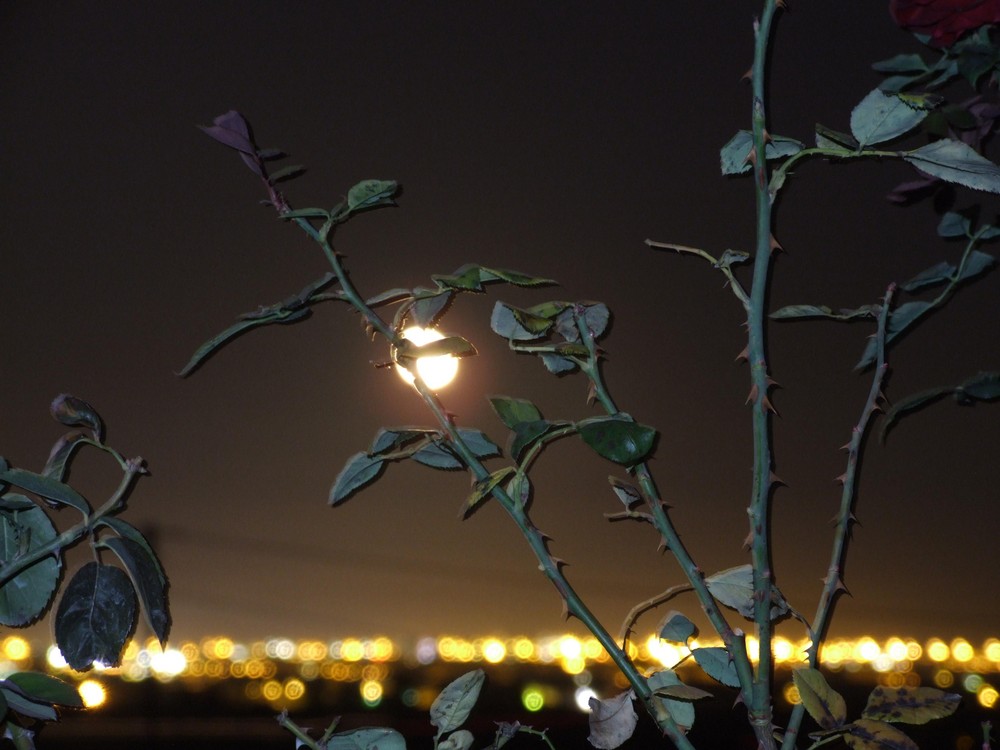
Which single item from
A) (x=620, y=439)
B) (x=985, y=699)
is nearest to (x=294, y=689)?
(x=985, y=699)

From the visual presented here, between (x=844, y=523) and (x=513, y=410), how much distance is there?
35 centimetres

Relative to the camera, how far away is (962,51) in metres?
1.02

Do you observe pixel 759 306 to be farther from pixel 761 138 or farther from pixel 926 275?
pixel 926 275

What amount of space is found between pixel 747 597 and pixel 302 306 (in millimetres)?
551

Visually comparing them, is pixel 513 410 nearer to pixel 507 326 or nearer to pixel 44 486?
pixel 507 326

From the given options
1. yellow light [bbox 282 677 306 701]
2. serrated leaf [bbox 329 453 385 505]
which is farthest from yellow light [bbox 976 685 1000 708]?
yellow light [bbox 282 677 306 701]

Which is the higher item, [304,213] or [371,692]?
[371,692]

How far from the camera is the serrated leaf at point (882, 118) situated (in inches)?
32.9

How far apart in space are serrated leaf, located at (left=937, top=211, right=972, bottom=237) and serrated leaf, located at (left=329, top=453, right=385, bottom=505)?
724mm

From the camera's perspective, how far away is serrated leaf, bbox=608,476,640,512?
3.44ft

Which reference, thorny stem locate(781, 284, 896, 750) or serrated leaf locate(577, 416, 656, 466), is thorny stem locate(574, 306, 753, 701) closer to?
thorny stem locate(781, 284, 896, 750)

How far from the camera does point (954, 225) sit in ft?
3.73

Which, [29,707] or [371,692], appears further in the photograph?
[371,692]

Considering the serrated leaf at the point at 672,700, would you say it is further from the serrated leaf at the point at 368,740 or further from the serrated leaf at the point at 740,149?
the serrated leaf at the point at 740,149
